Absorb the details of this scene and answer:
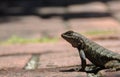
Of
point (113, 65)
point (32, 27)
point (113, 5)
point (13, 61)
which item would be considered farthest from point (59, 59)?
point (113, 5)

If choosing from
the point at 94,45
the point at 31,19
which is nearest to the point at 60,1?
the point at 31,19

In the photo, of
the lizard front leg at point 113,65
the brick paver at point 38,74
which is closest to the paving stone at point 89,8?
the brick paver at point 38,74

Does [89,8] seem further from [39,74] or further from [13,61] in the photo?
[39,74]

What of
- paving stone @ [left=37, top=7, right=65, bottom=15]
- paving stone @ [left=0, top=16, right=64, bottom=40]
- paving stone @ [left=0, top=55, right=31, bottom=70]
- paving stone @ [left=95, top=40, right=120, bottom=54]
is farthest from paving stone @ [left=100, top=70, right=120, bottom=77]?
paving stone @ [left=37, top=7, right=65, bottom=15]

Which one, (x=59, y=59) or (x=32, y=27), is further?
(x=32, y=27)

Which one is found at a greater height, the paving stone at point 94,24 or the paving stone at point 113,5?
the paving stone at point 113,5

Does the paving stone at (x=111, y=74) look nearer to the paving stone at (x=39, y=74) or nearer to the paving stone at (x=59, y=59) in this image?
the paving stone at (x=39, y=74)
